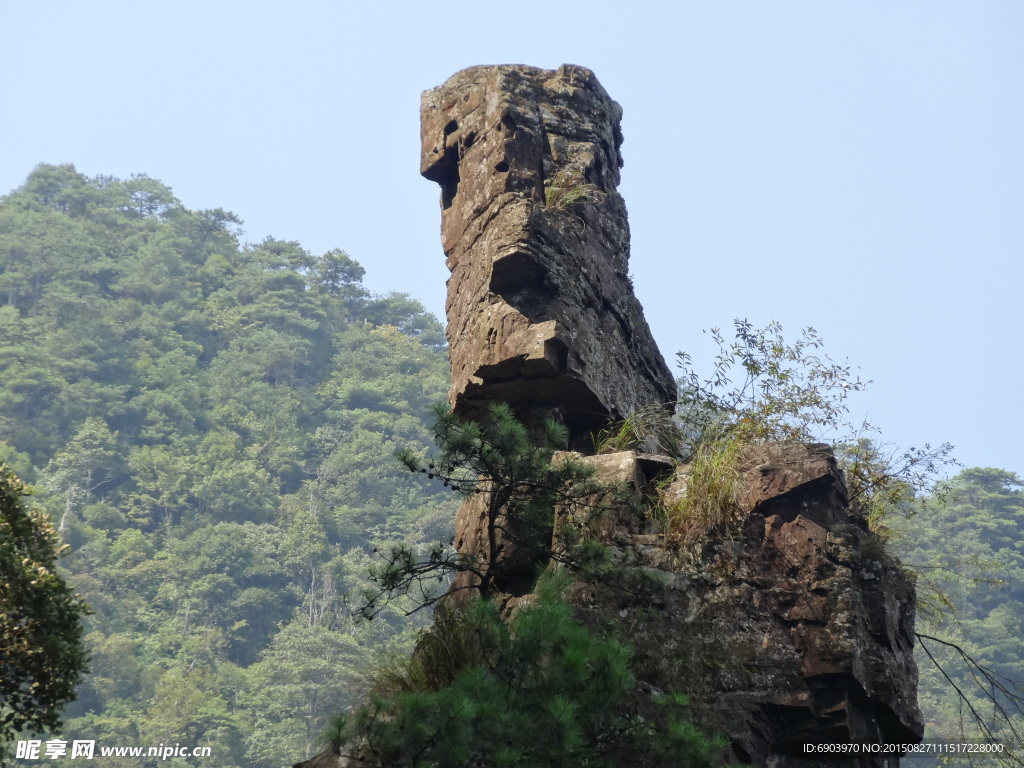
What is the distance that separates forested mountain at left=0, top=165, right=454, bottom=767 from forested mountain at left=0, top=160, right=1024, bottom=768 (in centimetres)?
13

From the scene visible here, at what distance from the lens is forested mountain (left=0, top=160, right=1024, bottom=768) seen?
38.1 meters

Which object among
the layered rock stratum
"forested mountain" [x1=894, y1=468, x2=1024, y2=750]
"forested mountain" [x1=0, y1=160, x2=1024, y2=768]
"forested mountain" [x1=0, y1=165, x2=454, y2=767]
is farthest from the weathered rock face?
"forested mountain" [x1=0, y1=165, x2=454, y2=767]

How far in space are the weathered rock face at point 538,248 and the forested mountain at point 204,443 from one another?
24.6 meters

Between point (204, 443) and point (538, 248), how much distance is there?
174 ft

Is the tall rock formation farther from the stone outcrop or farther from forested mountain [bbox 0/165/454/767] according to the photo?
forested mountain [bbox 0/165/454/767]

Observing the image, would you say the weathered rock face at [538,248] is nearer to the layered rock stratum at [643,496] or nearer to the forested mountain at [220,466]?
the layered rock stratum at [643,496]

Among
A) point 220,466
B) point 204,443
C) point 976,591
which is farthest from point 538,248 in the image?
point 204,443

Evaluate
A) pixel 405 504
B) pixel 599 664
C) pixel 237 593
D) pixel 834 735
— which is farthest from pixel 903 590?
pixel 405 504

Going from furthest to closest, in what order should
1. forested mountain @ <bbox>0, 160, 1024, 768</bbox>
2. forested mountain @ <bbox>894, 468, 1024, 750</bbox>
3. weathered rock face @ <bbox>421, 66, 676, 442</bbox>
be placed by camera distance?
forested mountain @ <bbox>0, 160, 1024, 768</bbox>, forested mountain @ <bbox>894, 468, 1024, 750</bbox>, weathered rock face @ <bbox>421, 66, 676, 442</bbox>

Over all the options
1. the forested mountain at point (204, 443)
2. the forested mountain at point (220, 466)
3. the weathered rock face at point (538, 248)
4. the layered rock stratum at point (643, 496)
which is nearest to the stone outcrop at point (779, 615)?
the layered rock stratum at point (643, 496)

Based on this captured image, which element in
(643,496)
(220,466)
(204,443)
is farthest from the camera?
(204,443)

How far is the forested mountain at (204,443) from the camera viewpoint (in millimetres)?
39406

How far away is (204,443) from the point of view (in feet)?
191

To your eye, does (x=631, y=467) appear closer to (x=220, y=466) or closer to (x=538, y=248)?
(x=538, y=248)
